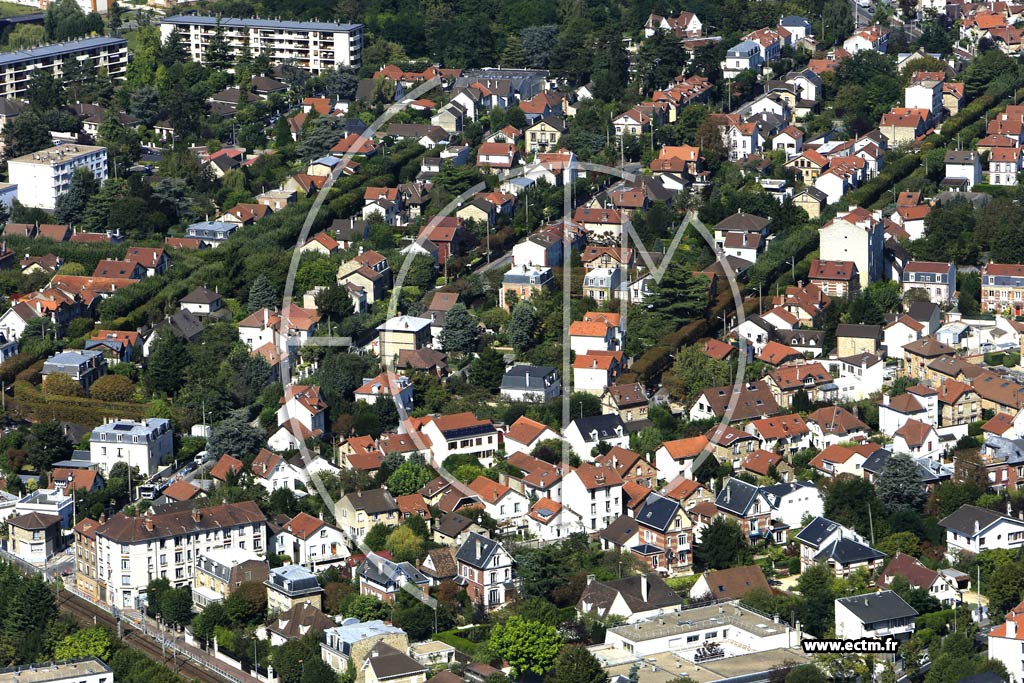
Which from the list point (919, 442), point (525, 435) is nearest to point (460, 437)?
point (525, 435)

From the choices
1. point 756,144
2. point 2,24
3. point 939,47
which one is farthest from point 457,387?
point 2,24

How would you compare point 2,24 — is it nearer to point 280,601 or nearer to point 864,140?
point 864,140

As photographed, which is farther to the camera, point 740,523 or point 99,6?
point 99,6

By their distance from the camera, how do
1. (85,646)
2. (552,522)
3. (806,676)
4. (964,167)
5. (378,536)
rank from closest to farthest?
(806,676) → (85,646) → (378,536) → (552,522) → (964,167)

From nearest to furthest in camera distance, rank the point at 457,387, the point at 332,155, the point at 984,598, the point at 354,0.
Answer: the point at 984,598
the point at 457,387
the point at 332,155
the point at 354,0

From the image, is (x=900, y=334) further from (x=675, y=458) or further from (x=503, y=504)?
(x=503, y=504)

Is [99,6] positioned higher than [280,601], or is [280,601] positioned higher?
[99,6]
